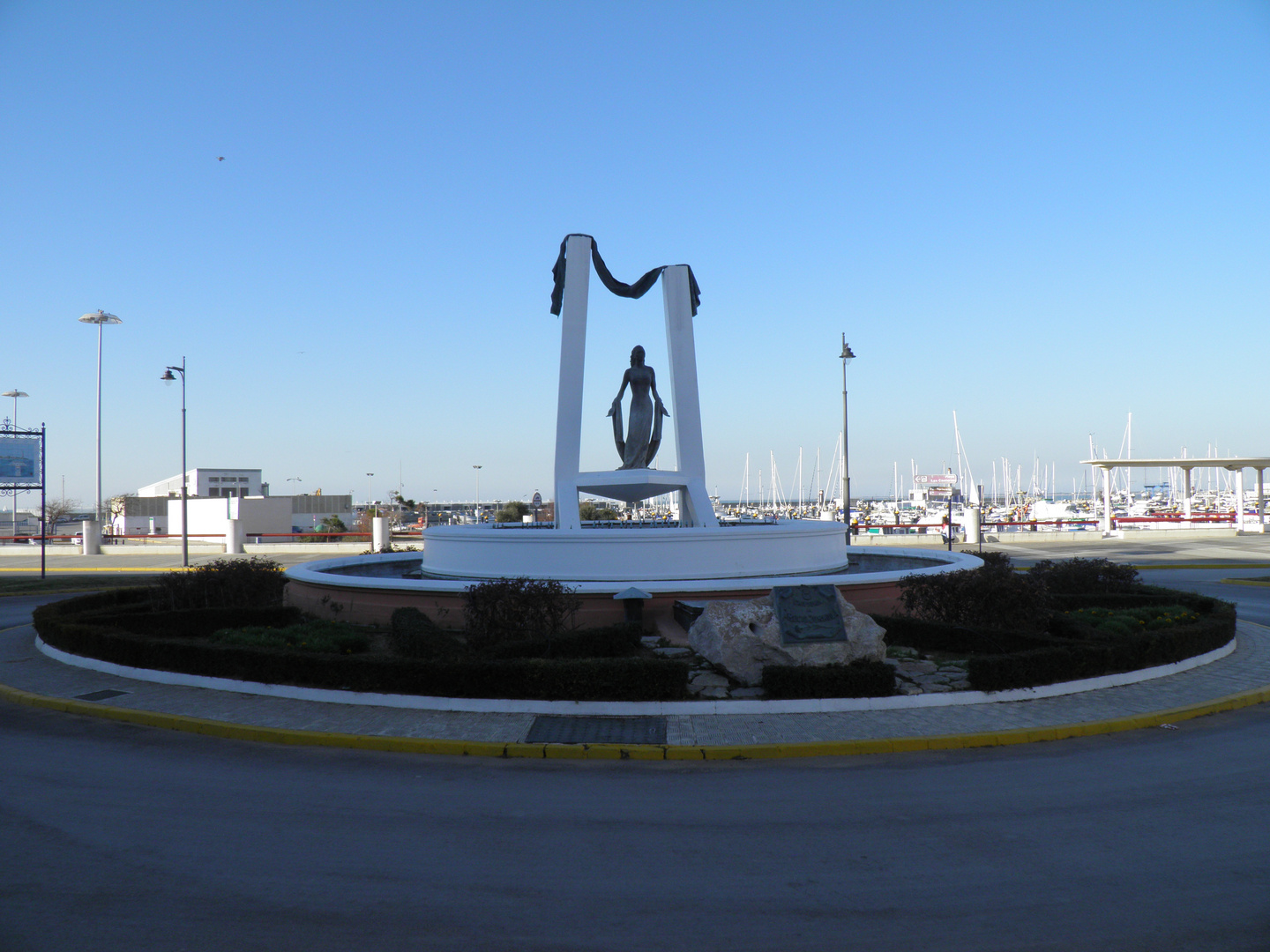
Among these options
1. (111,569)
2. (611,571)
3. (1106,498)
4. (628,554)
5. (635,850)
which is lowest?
(111,569)

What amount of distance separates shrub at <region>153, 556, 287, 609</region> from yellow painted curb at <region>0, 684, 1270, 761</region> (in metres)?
7.04

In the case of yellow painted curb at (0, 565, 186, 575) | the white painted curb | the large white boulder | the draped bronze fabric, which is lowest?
yellow painted curb at (0, 565, 186, 575)

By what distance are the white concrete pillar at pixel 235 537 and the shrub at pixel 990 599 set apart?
124 ft

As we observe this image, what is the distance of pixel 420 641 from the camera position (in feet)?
35.2

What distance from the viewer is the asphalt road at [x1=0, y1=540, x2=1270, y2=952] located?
486 centimetres

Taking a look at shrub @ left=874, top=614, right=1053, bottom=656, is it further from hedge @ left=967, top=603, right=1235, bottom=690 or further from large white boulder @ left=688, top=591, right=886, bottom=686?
large white boulder @ left=688, top=591, right=886, bottom=686

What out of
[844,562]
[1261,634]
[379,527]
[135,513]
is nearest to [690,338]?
[844,562]

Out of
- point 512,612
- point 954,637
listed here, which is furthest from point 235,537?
point 954,637

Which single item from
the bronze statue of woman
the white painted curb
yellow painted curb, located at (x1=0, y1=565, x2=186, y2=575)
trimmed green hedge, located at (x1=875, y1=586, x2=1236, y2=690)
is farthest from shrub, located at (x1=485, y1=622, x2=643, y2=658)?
yellow painted curb, located at (x1=0, y1=565, x2=186, y2=575)

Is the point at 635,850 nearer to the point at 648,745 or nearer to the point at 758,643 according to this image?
the point at 648,745

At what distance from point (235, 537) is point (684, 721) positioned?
1529 inches

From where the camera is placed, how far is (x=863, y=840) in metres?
6.20

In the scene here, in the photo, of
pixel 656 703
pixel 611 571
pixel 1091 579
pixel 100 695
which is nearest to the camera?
pixel 656 703

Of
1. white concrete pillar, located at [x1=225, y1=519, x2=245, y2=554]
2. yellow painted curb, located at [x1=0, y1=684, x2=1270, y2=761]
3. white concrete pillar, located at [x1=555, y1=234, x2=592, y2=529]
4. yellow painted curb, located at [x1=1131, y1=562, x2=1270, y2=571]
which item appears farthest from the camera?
white concrete pillar, located at [x1=225, y1=519, x2=245, y2=554]
